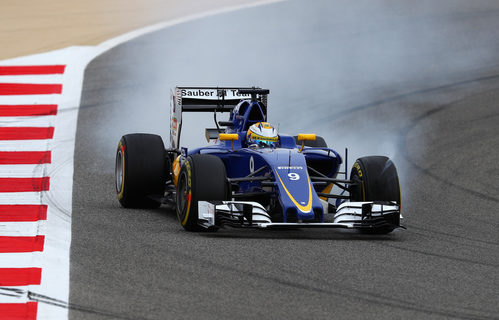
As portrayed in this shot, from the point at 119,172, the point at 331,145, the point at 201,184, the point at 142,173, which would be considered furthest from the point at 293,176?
the point at 331,145

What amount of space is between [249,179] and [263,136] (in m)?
1.08

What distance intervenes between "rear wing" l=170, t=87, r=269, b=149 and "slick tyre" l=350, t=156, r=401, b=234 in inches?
86.4

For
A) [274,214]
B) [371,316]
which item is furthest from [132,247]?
[371,316]

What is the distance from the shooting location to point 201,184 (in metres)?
10.7

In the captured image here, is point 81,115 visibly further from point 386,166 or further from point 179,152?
point 386,166

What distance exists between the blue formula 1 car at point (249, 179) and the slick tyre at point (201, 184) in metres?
0.01

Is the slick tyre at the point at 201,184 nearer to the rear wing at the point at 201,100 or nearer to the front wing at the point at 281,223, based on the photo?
the front wing at the point at 281,223

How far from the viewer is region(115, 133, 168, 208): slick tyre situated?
12602 millimetres

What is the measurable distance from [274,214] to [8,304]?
3.99 metres

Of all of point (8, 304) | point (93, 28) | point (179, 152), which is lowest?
point (8, 304)

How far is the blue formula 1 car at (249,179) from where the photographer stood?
1060cm

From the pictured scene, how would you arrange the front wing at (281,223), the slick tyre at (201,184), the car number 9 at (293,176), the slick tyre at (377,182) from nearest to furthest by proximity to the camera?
the front wing at (281,223), the slick tyre at (201,184), the car number 9 at (293,176), the slick tyre at (377,182)

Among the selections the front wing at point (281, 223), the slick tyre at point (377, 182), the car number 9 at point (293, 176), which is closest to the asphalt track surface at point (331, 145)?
the front wing at point (281, 223)

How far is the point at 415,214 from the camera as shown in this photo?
12875 mm
